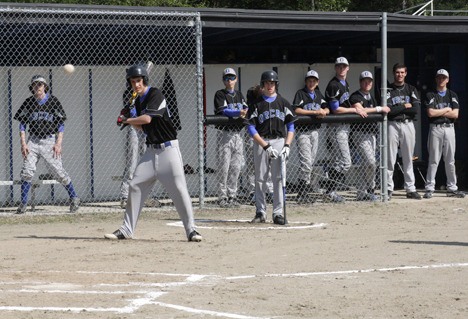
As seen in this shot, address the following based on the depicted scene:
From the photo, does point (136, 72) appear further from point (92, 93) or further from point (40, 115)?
point (92, 93)

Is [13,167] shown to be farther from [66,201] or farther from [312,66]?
[312,66]

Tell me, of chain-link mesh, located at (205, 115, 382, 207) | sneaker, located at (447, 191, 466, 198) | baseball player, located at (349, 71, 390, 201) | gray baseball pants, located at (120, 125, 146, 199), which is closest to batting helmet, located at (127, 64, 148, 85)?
chain-link mesh, located at (205, 115, 382, 207)

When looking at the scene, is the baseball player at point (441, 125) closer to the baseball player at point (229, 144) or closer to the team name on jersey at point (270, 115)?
the baseball player at point (229, 144)

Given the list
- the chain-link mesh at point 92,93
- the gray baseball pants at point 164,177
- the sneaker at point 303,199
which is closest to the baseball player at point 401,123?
the sneaker at point 303,199

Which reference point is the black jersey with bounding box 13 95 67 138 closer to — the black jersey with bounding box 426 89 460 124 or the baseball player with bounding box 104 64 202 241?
the baseball player with bounding box 104 64 202 241

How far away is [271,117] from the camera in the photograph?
13.4 metres

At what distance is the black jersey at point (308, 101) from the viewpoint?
15875 mm

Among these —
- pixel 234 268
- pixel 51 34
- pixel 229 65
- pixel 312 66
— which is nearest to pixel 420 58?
pixel 312 66

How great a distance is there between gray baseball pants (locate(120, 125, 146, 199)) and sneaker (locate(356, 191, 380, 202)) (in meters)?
3.58

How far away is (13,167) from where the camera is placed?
16.4 metres

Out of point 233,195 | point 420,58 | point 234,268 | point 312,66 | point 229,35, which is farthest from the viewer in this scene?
point 420,58

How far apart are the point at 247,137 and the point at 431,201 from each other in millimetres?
3130

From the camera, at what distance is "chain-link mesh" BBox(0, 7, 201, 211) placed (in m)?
16.1

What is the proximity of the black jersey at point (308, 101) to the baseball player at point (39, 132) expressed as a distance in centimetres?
360
